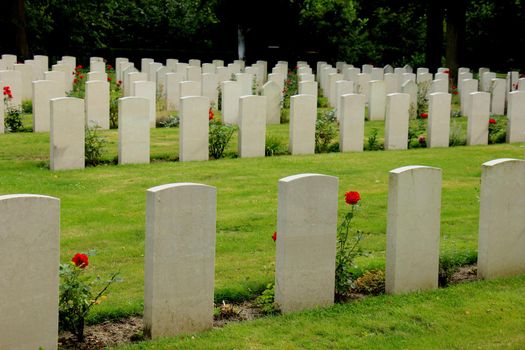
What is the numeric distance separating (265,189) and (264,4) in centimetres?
1988

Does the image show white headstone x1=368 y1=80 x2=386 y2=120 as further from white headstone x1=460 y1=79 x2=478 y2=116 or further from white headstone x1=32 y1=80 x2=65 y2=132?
white headstone x1=32 y1=80 x2=65 y2=132

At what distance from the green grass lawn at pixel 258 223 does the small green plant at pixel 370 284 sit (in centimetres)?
18

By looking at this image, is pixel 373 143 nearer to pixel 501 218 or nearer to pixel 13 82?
pixel 13 82

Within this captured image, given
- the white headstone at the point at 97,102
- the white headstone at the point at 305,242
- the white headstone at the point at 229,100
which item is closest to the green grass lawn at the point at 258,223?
the white headstone at the point at 305,242

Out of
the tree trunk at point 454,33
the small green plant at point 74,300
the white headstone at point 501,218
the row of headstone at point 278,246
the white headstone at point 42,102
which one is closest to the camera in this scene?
the row of headstone at point 278,246

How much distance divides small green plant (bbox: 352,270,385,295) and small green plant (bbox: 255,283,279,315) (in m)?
0.74

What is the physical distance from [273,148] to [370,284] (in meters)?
7.36

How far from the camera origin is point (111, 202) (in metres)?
11.0

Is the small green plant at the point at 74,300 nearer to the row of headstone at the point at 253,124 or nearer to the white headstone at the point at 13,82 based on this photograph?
the row of headstone at the point at 253,124

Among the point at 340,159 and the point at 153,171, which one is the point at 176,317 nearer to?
the point at 153,171

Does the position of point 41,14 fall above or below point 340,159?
above

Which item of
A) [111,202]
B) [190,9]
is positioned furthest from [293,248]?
[190,9]

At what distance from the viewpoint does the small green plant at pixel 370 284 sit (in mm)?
7895

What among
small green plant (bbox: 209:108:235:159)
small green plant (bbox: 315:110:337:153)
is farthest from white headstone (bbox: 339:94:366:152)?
small green plant (bbox: 209:108:235:159)
